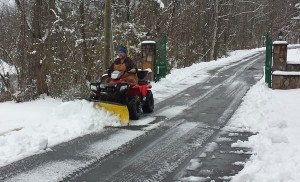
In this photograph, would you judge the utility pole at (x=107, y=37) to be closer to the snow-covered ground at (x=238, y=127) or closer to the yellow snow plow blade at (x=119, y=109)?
the snow-covered ground at (x=238, y=127)

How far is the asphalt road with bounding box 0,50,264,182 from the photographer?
4.93 metres

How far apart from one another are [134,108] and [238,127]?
7.42 ft

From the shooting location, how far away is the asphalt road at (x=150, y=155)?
4.93m

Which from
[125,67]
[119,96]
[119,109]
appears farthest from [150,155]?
[125,67]

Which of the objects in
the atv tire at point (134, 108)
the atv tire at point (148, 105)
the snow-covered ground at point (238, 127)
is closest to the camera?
Answer: the snow-covered ground at point (238, 127)

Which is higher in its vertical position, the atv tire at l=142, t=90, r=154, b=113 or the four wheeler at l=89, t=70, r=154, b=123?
the four wheeler at l=89, t=70, r=154, b=123

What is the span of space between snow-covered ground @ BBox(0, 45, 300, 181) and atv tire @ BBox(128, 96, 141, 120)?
172 mm

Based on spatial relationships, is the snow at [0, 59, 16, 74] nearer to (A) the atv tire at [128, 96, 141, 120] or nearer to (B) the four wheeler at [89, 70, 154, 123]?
(B) the four wheeler at [89, 70, 154, 123]

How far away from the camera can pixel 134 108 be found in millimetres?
8141

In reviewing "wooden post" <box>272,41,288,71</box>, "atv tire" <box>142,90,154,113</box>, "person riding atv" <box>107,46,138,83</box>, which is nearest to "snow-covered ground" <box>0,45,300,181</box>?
"atv tire" <box>142,90,154,113</box>

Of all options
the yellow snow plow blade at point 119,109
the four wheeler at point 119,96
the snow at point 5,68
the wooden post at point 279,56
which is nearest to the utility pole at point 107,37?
the snow at point 5,68

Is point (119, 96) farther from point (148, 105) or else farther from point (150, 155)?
point (150, 155)

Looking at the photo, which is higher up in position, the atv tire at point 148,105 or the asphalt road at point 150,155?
the atv tire at point 148,105

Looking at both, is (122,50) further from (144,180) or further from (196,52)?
(196,52)
